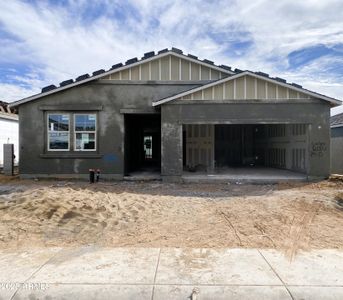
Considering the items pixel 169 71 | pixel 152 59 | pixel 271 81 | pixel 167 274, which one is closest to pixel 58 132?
pixel 152 59

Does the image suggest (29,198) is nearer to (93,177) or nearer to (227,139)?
(93,177)

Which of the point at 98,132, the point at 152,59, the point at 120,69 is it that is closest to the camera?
the point at 98,132

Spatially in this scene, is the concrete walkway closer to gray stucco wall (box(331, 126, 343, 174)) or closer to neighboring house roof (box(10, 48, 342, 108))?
neighboring house roof (box(10, 48, 342, 108))

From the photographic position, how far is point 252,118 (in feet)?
44.8

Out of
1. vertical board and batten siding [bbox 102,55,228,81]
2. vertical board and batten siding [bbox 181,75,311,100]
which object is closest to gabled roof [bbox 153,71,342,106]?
vertical board and batten siding [bbox 181,75,311,100]

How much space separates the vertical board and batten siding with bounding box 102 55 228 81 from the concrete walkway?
1062 centimetres

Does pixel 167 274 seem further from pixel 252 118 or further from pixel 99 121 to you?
pixel 99 121

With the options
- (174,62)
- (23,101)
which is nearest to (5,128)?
(23,101)

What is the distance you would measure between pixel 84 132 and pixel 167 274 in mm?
11228

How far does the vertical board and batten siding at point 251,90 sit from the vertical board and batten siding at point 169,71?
2118 millimetres

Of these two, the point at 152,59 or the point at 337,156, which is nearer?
the point at 152,59

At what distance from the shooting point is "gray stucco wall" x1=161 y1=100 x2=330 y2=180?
44.7ft

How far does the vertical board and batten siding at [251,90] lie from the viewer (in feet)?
44.5

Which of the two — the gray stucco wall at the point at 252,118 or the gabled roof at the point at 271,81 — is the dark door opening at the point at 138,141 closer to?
the gray stucco wall at the point at 252,118
